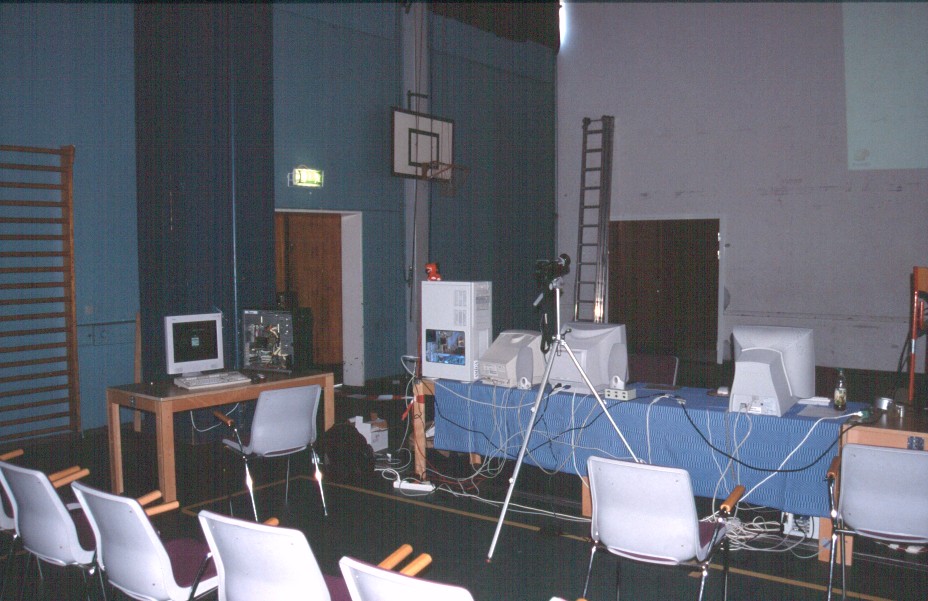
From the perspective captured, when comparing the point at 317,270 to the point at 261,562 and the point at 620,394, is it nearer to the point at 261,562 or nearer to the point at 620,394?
the point at 620,394

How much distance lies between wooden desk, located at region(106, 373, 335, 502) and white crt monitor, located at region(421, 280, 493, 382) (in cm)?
94

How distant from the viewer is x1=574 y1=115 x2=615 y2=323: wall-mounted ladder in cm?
962

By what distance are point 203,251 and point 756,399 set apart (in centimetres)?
446

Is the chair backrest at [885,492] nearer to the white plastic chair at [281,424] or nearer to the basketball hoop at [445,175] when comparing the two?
the white plastic chair at [281,424]

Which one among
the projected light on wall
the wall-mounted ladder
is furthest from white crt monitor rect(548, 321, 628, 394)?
the projected light on wall

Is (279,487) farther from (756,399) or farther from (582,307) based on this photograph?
(582,307)

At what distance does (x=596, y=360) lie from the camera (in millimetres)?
4082

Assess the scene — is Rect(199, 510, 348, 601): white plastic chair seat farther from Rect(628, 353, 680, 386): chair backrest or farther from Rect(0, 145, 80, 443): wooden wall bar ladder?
Rect(0, 145, 80, 443): wooden wall bar ladder

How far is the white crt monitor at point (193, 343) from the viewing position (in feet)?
15.5

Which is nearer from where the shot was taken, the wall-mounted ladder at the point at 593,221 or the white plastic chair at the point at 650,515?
the white plastic chair at the point at 650,515

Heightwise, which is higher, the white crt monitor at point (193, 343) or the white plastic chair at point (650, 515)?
the white crt monitor at point (193, 343)

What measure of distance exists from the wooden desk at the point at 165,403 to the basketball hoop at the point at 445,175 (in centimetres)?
417

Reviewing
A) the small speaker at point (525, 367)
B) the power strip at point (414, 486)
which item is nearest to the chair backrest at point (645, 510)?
the small speaker at point (525, 367)

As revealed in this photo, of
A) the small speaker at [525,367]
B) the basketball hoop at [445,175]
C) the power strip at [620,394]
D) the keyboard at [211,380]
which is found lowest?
the keyboard at [211,380]
